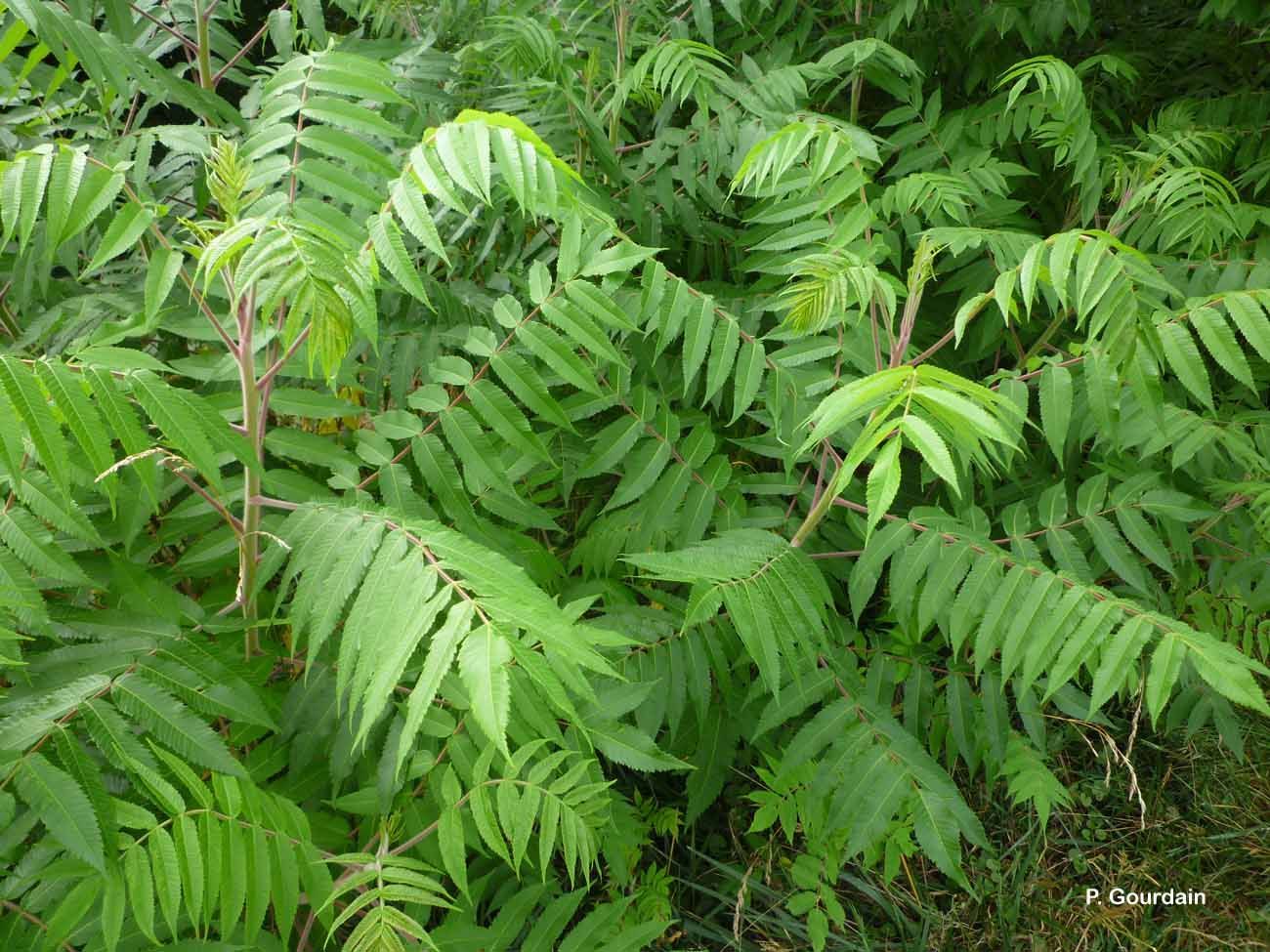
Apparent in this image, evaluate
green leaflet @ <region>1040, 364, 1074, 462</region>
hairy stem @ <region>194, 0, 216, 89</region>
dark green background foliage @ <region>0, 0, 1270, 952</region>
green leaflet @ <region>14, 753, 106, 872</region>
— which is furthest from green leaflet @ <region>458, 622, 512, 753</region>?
hairy stem @ <region>194, 0, 216, 89</region>

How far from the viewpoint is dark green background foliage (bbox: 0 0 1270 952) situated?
53.7 inches

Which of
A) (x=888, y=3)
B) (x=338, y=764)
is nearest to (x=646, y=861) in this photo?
(x=338, y=764)

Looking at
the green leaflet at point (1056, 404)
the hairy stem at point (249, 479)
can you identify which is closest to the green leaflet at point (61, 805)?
the hairy stem at point (249, 479)

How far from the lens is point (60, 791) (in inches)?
49.3

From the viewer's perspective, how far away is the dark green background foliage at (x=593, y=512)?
137cm

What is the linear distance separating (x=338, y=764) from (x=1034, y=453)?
2.11m

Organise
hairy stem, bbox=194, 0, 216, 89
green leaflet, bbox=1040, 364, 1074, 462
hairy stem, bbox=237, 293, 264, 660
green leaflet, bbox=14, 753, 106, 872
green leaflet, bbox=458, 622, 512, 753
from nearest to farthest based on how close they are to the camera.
A: green leaflet, bbox=458, 622, 512, 753 → green leaflet, bbox=14, 753, 106, 872 → hairy stem, bbox=237, 293, 264, 660 → green leaflet, bbox=1040, 364, 1074, 462 → hairy stem, bbox=194, 0, 216, 89

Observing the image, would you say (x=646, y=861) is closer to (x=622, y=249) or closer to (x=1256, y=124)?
(x=622, y=249)

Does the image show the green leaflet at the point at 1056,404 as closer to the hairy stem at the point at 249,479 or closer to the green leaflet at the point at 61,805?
the hairy stem at the point at 249,479

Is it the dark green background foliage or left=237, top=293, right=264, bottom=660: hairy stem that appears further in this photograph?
left=237, top=293, right=264, bottom=660: hairy stem

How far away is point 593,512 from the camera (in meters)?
2.54

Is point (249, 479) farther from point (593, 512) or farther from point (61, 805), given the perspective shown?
point (593, 512)

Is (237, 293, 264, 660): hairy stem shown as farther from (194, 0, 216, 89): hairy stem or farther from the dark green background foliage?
(194, 0, 216, 89): hairy stem

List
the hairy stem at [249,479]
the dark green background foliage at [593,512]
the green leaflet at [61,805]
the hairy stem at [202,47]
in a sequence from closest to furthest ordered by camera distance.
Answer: the green leaflet at [61,805] → the dark green background foliage at [593,512] → the hairy stem at [249,479] → the hairy stem at [202,47]
